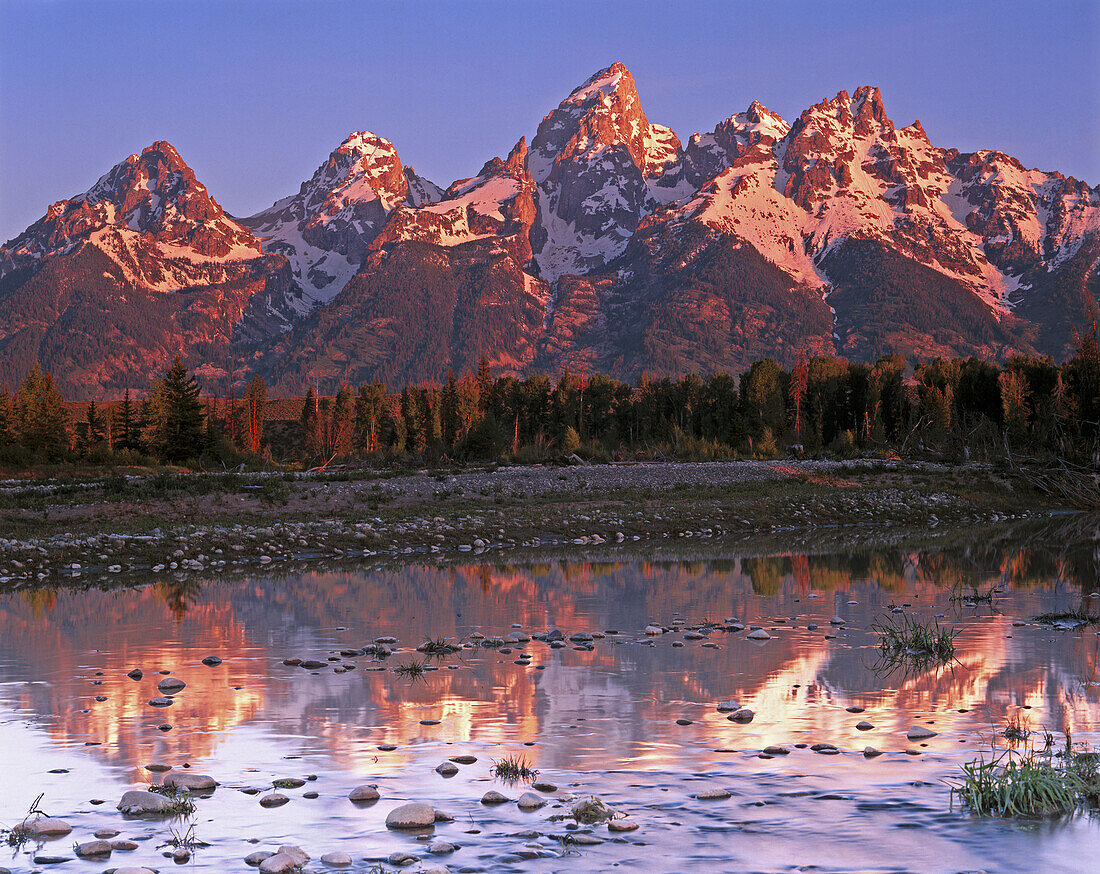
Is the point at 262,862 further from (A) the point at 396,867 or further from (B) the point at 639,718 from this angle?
(B) the point at 639,718

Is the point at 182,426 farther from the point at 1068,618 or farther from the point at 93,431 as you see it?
the point at 1068,618

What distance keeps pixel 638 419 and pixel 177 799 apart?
332 ft

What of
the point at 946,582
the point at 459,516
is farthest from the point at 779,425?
the point at 946,582

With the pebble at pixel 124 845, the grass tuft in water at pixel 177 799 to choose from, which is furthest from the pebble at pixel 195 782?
the pebble at pixel 124 845

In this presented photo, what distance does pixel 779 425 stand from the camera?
91250mm

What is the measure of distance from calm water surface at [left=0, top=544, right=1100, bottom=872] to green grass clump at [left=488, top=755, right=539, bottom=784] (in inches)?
→ 5.4

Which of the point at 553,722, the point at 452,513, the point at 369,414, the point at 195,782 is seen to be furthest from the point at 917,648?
the point at 369,414

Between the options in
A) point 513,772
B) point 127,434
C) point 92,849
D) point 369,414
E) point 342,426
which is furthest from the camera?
point 369,414

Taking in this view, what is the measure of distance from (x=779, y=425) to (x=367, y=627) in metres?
77.4

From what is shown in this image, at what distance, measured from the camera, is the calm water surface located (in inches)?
283

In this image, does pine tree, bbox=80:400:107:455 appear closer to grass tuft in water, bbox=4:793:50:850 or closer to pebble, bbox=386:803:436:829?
grass tuft in water, bbox=4:793:50:850

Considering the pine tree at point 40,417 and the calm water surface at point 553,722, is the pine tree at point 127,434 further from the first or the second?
the calm water surface at point 553,722

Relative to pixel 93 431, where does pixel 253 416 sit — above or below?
above

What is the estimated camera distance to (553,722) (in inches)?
419
